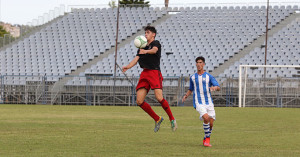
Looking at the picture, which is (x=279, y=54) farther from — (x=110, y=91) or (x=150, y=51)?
(x=150, y=51)

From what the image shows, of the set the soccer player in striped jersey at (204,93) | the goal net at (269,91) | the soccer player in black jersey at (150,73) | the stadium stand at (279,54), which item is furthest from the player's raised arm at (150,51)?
the stadium stand at (279,54)

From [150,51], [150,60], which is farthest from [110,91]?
[150,51]

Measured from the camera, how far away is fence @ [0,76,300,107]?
29.2 m

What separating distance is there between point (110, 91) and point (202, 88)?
21683mm

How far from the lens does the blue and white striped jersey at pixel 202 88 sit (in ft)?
29.6

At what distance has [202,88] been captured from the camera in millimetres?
9086

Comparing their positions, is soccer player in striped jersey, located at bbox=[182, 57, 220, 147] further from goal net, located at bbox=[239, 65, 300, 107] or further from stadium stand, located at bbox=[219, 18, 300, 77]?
stadium stand, located at bbox=[219, 18, 300, 77]

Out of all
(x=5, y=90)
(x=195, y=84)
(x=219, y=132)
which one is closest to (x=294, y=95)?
(x=5, y=90)

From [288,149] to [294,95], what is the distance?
21399 millimetres

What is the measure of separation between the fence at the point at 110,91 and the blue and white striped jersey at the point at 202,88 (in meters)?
20.5

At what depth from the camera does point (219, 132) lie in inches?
457

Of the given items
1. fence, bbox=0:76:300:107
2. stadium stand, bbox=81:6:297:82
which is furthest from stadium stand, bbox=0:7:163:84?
fence, bbox=0:76:300:107

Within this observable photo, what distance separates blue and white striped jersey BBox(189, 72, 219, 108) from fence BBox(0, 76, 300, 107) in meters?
20.5

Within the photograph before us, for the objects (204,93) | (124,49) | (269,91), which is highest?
(124,49)
